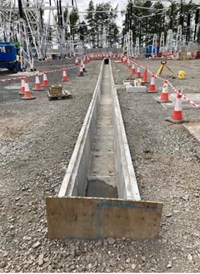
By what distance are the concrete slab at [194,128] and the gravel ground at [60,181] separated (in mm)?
148

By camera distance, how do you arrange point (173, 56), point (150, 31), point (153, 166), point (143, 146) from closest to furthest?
point (153, 166)
point (143, 146)
point (173, 56)
point (150, 31)

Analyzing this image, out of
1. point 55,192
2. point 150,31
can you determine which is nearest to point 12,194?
point 55,192

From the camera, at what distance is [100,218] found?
309cm

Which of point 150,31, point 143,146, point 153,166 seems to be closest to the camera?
point 153,166

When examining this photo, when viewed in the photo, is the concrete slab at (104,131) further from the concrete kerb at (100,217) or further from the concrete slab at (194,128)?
the concrete kerb at (100,217)

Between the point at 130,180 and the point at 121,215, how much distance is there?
0.91 m

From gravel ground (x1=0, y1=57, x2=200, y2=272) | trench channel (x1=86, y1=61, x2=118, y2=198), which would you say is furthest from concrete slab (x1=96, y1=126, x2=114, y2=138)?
gravel ground (x1=0, y1=57, x2=200, y2=272)

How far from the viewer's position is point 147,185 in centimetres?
431

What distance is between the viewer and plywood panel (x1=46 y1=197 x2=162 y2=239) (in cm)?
303

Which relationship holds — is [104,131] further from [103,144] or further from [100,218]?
[100,218]

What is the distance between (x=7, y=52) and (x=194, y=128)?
18.6m

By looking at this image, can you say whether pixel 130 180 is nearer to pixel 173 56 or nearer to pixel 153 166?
pixel 153 166

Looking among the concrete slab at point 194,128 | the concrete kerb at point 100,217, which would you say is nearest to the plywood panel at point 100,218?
the concrete kerb at point 100,217

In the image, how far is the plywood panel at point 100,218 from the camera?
9.95 ft
